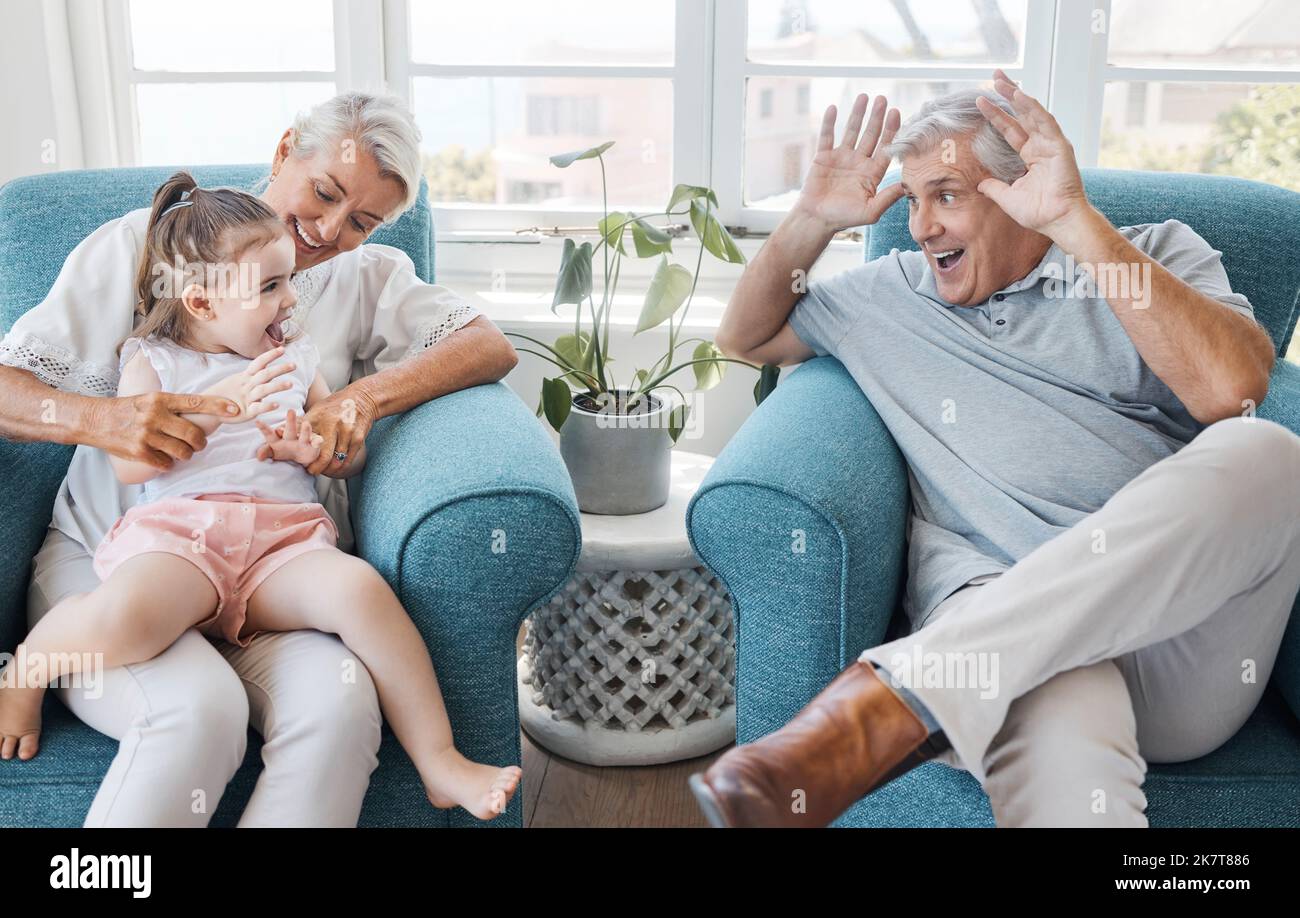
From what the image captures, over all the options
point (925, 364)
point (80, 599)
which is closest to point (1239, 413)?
point (925, 364)

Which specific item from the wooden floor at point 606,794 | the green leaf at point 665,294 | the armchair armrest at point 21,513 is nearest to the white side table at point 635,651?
the wooden floor at point 606,794

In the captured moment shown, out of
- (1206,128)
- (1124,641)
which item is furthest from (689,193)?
(1206,128)

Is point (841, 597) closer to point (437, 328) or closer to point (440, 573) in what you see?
point (440, 573)

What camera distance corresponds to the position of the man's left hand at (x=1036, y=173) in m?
1.51

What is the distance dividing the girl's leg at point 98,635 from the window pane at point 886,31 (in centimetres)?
163

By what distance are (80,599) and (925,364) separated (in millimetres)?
1083

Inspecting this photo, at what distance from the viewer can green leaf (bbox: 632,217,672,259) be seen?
6.23 ft

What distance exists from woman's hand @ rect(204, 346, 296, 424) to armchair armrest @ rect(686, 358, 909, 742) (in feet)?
1.65

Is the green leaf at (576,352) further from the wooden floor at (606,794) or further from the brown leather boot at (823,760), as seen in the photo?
the brown leather boot at (823,760)

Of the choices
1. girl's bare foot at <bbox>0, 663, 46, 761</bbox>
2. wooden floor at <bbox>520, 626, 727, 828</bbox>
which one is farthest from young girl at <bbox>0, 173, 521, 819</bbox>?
wooden floor at <bbox>520, 626, 727, 828</bbox>

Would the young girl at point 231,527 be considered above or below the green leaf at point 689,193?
below

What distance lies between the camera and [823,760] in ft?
3.73
